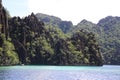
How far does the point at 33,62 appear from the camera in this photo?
167000 mm

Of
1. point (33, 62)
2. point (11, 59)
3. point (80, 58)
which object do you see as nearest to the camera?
A: point (11, 59)

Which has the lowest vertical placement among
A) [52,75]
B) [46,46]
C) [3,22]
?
[52,75]

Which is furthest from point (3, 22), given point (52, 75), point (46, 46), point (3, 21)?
point (52, 75)

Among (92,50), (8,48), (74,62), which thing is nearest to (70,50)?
(74,62)

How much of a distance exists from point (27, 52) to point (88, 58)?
109ft

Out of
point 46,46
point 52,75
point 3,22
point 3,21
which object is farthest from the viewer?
point 46,46

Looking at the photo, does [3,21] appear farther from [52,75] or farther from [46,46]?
[52,75]

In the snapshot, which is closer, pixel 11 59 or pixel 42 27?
pixel 11 59

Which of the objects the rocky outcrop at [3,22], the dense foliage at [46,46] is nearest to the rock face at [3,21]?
the rocky outcrop at [3,22]

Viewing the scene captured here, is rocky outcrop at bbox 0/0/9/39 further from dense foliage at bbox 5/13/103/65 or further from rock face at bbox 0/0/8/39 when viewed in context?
dense foliage at bbox 5/13/103/65

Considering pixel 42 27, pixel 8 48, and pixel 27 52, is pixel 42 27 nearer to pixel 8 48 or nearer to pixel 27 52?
pixel 27 52

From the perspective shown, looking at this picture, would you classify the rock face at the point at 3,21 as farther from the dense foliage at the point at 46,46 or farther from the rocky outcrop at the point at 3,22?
the dense foliage at the point at 46,46

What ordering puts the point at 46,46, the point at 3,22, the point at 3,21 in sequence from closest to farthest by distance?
the point at 3,21 < the point at 3,22 < the point at 46,46

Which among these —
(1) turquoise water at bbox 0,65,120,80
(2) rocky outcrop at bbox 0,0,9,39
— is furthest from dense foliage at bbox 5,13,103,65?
(1) turquoise water at bbox 0,65,120,80
